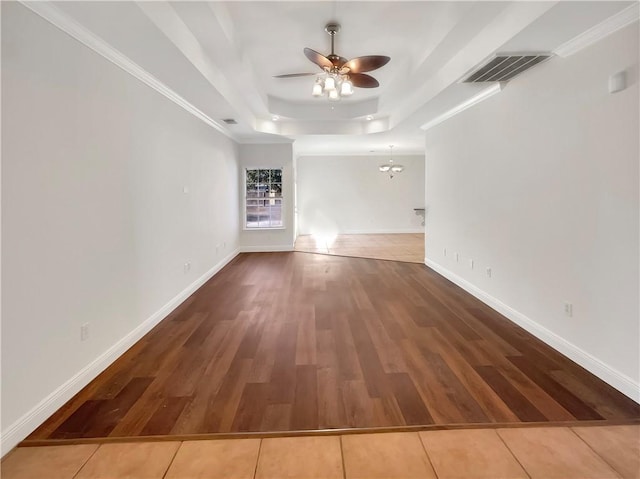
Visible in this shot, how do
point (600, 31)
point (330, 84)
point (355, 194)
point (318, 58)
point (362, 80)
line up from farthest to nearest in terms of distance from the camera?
point (355, 194) → point (362, 80) → point (330, 84) → point (318, 58) → point (600, 31)

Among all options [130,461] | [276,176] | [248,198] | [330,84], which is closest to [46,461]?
[130,461]

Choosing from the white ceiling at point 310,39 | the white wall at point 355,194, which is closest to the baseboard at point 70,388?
the white ceiling at point 310,39

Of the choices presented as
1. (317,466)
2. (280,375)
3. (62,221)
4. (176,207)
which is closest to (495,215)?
(280,375)

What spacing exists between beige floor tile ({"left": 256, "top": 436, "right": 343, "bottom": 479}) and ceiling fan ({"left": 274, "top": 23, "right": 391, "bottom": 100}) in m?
3.06

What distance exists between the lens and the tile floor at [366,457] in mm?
1692

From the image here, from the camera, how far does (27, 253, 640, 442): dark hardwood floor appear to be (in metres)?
2.11

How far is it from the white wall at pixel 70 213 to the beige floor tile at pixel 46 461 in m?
0.12

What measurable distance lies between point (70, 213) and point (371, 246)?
24.2 ft

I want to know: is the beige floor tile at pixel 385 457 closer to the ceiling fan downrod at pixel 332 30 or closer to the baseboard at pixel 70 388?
the baseboard at pixel 70 388

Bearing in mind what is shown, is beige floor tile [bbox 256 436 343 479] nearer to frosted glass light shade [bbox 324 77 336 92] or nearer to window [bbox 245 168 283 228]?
frosted glass light shade [bbox 324 77 336 92]

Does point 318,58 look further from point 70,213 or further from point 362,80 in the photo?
point 70,213

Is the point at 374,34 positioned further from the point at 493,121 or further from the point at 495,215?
the point at 495,215

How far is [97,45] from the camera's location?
2615 mm

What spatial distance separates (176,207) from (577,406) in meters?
4.20
